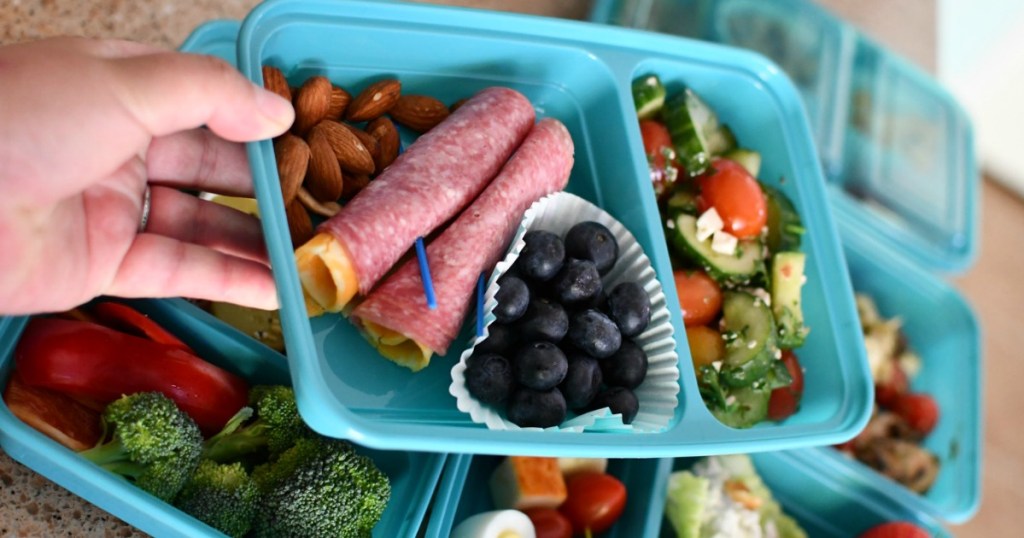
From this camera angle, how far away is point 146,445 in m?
1.07

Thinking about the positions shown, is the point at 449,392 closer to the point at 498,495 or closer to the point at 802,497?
the point at 498,495

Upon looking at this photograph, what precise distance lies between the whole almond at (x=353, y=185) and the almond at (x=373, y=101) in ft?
0.37

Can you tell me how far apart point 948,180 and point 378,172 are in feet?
5.96

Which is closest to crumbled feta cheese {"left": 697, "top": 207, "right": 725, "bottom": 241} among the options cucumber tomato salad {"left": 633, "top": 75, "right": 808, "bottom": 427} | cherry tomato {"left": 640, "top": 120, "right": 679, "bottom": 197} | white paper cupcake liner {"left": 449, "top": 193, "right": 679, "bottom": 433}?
cucumber tomato salad {"left": 633, "top": 75, "right": 808, "bottom": 427}

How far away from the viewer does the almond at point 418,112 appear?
53.5 inches

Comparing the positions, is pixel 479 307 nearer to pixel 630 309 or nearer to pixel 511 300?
pixel 511 300

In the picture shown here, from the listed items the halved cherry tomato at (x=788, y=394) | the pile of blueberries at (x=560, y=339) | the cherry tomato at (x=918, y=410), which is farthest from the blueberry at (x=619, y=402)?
the cherry tomato at (x=918, y=410)

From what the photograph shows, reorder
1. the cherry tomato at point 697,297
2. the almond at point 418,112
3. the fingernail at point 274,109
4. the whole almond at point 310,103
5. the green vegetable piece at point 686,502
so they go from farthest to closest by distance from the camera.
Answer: the green vegetable piece at point 686,502, the cherry tomato at point 697,297, the almond at point 418,112, the whole almond at point 310,103, the fingernail at point 274,109

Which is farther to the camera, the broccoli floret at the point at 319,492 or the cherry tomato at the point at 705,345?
the cherry tomato at the point at 705,345

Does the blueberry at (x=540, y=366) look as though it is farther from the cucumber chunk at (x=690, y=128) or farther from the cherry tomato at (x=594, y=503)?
the cucumber chunk at (x=690, y=128)

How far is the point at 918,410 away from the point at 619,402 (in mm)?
1317

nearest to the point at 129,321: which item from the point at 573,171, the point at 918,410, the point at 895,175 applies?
the point at 573,171

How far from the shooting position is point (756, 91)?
64.0 inches

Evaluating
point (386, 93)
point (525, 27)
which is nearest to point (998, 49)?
point (525, 27)
